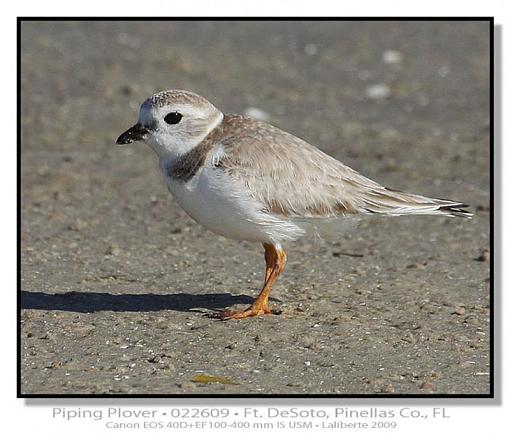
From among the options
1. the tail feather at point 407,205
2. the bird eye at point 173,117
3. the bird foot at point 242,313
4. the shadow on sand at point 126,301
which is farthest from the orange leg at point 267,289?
the bird eye at point 173,117

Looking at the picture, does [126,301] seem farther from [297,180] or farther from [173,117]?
[297,180]

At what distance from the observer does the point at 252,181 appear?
6.13 meters

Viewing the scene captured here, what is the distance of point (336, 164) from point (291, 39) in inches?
370

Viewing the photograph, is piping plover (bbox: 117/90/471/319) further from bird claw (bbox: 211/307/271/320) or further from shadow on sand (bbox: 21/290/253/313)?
shadow on sand (bbox: 21/290/253/313)

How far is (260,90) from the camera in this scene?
13.5 meters

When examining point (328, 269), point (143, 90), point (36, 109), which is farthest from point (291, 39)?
point (328, 269)

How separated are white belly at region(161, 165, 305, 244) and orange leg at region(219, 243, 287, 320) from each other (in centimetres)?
30

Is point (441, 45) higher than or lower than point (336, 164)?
higher

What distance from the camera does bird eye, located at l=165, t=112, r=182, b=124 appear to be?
6305mm

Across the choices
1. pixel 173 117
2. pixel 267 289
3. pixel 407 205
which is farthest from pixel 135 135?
pixel 407 205

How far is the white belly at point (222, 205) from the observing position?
604cm

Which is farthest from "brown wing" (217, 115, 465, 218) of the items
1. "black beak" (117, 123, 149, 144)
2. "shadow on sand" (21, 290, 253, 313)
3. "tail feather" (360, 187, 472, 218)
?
"shadow on sand" (21, 290, 253, 313)

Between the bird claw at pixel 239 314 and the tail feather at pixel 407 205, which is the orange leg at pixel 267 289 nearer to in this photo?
the bird claw at pixel 239 314

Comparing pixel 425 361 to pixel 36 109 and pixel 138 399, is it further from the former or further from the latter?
pixel 36 109
